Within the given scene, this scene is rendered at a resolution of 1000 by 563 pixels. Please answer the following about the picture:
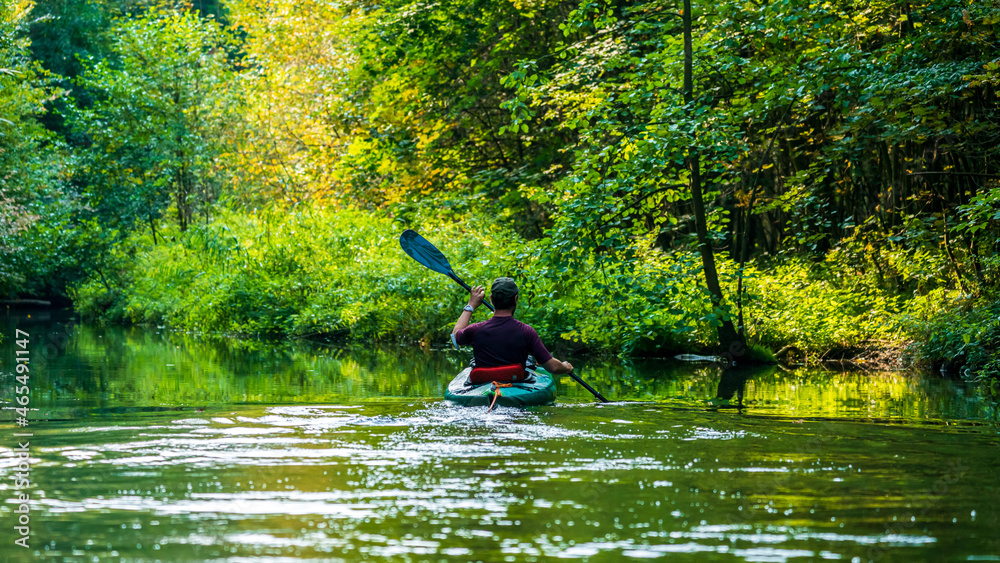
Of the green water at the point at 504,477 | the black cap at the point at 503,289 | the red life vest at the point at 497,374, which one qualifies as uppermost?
the black cap at the point at 503,289

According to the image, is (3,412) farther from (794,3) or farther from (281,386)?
(794,3)

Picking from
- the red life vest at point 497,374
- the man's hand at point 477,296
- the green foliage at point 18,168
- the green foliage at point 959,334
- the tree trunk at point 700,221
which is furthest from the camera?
the green foliage at point 18,168

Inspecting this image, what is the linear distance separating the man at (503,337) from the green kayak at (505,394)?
0.70 ft

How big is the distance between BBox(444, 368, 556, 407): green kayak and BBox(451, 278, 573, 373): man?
21 centimetres

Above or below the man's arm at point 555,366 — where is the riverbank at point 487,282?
above

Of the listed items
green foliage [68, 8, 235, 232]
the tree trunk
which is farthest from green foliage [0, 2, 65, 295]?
the tree trunk

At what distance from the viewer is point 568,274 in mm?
13141

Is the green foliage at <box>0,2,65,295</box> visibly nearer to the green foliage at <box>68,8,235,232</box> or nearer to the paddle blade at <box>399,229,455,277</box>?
the green foliage at <box>68,8,235,232</box>

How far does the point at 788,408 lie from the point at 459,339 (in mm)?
3039

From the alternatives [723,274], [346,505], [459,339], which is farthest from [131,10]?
[346,505]

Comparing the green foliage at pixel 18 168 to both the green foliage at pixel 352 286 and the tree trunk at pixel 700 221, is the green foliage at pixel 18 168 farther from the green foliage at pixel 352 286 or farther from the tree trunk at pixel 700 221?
the tree trunk at pixel 700 221

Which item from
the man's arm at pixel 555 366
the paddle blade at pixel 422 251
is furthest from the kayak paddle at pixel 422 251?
the man's arm at pixel 555 366

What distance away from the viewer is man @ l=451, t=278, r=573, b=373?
8.77 meters

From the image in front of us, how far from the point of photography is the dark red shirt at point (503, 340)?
8773 millimetres
